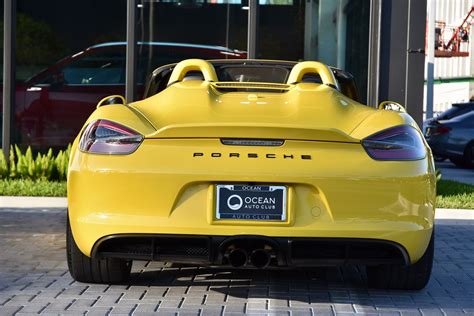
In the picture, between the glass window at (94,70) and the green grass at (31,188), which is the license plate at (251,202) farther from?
the glass window at (94,70)

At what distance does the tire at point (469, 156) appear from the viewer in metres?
20.0

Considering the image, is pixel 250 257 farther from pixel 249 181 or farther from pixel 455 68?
pixel 455 68

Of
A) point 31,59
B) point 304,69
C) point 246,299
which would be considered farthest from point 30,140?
point 246,299

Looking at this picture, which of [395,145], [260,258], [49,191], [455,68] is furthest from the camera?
[455,68]

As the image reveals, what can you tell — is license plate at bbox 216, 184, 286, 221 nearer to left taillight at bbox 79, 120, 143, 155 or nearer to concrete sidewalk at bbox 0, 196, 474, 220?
left taillight at bbox 79, 120, 143, 155

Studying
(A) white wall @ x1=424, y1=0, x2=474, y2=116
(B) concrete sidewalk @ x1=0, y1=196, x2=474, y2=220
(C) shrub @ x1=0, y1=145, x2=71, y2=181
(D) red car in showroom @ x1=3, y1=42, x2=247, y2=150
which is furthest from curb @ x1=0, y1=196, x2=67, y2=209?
(A) white wall @ x1=424, y1=0, x2=474, y2=116

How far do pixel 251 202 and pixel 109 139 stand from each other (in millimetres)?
831

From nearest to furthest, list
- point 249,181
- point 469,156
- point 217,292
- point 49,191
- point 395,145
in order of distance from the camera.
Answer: point 249,181
point 395,145
point 217,292
point 49,191
point 469,156

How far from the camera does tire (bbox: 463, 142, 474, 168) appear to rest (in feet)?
65.8

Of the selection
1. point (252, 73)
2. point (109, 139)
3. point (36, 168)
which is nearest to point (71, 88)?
point (36, 168)

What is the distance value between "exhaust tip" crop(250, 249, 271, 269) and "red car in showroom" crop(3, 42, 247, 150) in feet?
26.5

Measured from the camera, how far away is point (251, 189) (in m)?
4.90

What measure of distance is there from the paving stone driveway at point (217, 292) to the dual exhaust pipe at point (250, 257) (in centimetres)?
24

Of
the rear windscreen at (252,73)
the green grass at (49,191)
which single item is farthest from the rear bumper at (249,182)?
the green grass at (49,191)
